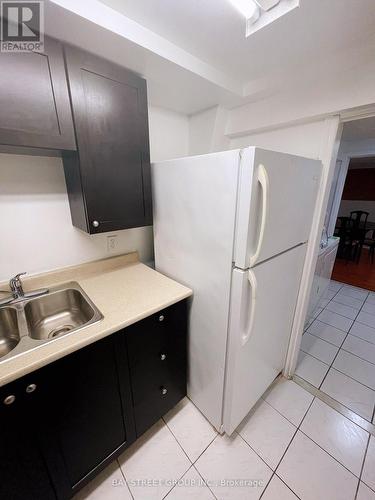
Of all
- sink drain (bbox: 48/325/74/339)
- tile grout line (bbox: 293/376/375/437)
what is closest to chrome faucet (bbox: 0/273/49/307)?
sink drain (bbox: 48/325/74/339)

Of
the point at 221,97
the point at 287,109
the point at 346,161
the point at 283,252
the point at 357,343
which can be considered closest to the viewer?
the point at 283,252

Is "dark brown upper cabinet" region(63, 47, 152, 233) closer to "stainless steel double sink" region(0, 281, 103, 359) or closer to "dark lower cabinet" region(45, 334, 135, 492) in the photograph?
"stainless steel double sink" region(0, 281, 103, 359)

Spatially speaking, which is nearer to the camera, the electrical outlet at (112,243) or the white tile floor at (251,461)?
the white tile floor at (251,461)

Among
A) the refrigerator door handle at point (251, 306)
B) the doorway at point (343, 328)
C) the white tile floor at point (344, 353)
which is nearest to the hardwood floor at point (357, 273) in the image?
the doorway at point (343, 328)

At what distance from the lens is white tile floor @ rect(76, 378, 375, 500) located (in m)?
1.12

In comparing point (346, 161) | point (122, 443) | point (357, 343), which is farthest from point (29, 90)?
point (346, 161)

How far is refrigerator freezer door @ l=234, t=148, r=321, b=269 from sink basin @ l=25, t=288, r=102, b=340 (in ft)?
2.86

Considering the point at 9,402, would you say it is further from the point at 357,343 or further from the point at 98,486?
the point at 357,343

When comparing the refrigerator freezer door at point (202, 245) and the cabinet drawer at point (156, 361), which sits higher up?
the refrigerator freezer door at point (202, 245)

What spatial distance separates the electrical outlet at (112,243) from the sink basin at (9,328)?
675 millimetres

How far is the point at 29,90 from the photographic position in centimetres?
87

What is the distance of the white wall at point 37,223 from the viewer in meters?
1.16

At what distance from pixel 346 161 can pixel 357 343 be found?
2.51 m

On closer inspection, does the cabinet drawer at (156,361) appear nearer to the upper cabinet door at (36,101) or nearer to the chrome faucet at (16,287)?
the chrome faucet at (16,287)
